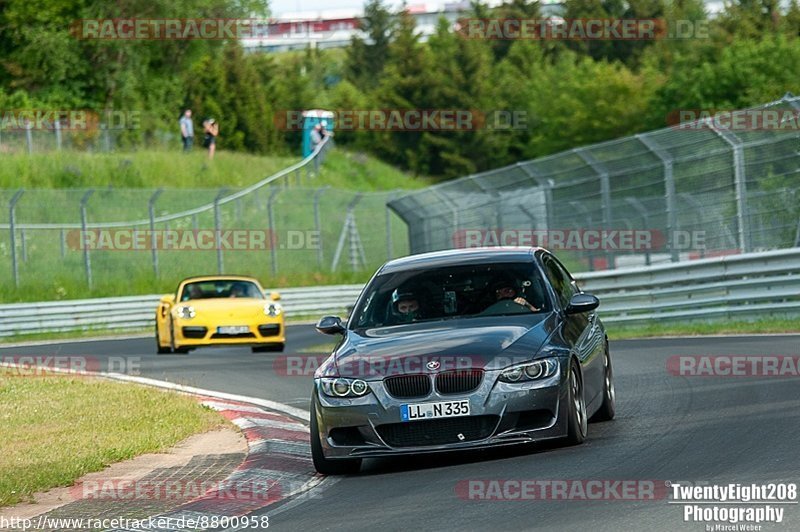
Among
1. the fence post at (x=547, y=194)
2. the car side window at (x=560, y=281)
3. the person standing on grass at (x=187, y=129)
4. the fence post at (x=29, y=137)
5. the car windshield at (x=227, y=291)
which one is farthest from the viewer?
the person standing on grass at (x=187, y=129)

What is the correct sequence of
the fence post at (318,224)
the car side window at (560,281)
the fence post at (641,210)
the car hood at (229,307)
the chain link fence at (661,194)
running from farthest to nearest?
1. the fence post at (318,224)
2. the fence post at (641,210)
3. the car hood at (229,307)
4. the chain link fence at (661,194)
5. the car side window at (560,281)

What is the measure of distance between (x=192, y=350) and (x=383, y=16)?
104477 mm

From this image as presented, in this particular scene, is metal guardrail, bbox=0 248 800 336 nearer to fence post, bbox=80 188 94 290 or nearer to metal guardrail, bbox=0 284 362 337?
metal guardrail, bbox=0 284 362 337

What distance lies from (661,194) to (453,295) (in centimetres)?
1360

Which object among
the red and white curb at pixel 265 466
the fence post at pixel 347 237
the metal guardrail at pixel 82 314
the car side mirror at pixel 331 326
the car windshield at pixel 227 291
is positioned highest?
the car side mirror at pixel 331 326

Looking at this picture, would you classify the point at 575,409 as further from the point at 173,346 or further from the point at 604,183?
the point at 604,183

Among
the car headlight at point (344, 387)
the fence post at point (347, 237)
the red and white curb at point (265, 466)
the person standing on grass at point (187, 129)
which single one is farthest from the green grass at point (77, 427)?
the person standing on grass at point (187, 129)

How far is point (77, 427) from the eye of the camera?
507 inches

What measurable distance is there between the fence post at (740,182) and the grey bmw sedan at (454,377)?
11.5 meters

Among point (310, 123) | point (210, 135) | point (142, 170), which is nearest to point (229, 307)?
point (142, 170)

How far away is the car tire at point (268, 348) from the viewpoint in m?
23.1

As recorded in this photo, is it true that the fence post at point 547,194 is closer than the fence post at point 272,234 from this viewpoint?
Yes

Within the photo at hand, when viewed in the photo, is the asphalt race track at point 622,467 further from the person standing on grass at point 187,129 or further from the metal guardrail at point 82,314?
the person standing on grass at point 187,129

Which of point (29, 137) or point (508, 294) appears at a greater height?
point (29, 137)
